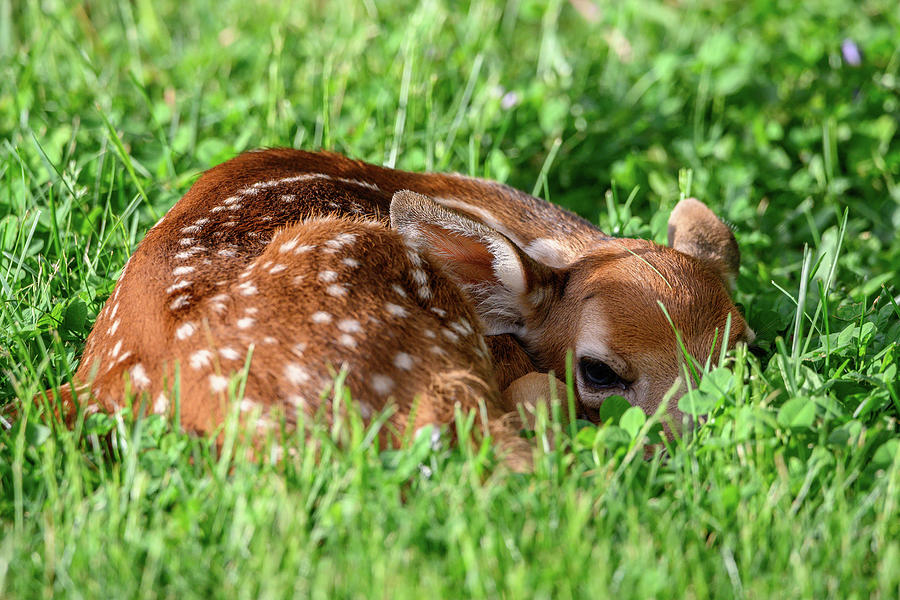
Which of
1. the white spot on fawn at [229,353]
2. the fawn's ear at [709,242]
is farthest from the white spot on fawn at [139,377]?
the fawn's ear at [709,242]

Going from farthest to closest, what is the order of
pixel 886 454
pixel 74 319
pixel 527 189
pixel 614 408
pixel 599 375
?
pixel 527 189 < pixel 74 319 < pixel 599 375 < pixel 614 408 < pixel 886 454

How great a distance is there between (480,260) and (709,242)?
1023mm

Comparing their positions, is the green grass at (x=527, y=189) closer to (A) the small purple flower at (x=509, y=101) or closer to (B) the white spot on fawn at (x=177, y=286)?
(A) the small purple flower at (x=509, y=101)

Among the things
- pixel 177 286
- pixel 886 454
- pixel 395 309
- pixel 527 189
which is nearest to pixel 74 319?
pixel 177 286

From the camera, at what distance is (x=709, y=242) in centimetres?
384

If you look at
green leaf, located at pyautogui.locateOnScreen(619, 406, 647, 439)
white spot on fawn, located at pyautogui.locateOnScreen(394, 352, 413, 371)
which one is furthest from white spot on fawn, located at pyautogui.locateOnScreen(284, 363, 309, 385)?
green leaf, located at pyautogui.locateOnScreen(619, 406, 647, 439)

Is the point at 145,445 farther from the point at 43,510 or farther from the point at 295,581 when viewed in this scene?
the point at 295,581

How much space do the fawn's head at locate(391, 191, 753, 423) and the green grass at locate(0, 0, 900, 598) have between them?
264 millimetres

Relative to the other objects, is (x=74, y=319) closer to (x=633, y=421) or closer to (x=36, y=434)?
(x=36, y=434)

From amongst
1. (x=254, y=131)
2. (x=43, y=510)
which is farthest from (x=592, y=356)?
(x=254, y=131)

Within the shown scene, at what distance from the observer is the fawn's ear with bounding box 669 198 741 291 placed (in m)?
3.80

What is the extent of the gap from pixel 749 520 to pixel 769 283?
1957 millimetres

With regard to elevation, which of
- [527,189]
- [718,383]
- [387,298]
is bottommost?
[527,189]

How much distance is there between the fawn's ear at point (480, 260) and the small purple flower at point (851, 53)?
3064mm
